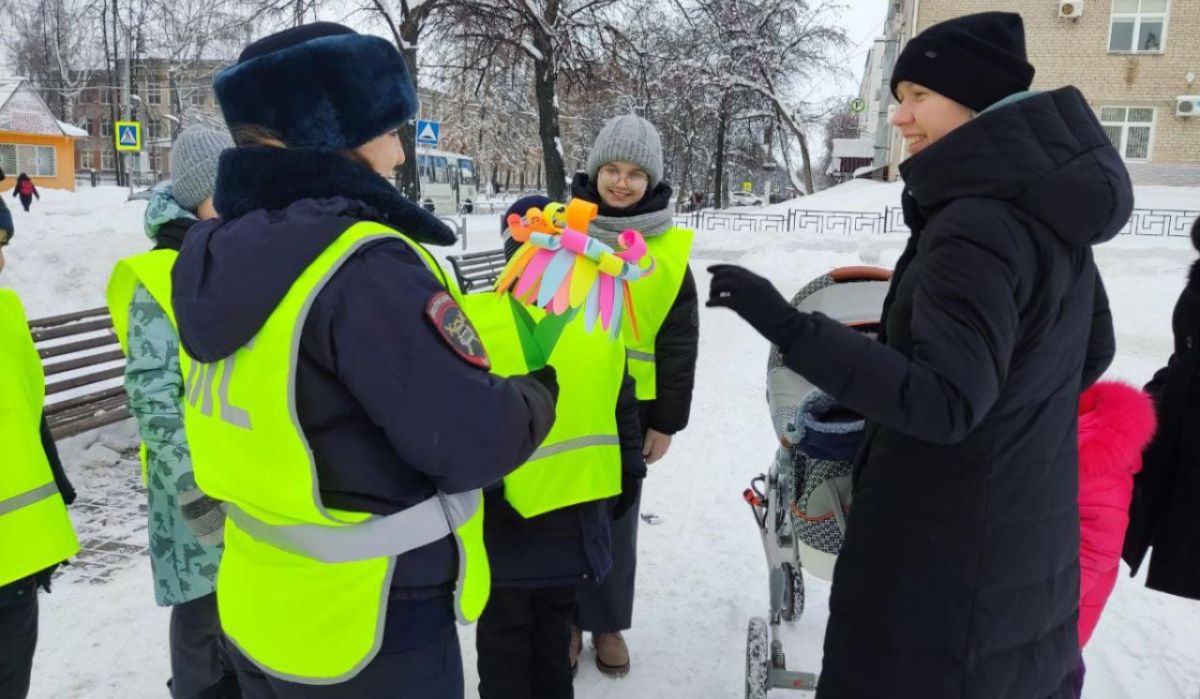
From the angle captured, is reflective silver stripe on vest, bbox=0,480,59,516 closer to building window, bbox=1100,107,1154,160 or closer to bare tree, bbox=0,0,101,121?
building window, bbox=1100,107,1154,160

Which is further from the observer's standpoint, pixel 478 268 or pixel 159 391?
pixel 478 268

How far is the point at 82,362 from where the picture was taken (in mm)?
5676

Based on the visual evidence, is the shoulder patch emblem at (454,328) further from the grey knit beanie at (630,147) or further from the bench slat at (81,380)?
the bench slat at (81,380)

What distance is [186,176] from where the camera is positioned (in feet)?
9.87

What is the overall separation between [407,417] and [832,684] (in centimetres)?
121

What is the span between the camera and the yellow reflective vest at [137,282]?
250 cm

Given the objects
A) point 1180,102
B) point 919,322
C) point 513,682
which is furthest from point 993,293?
point 1180,102

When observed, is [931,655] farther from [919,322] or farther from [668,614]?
[668,614]

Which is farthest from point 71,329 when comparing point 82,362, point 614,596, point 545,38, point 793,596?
point 545,38

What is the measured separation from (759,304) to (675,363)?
1.73 meters

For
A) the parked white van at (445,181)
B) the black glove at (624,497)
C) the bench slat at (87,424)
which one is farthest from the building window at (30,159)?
the black glove at (624,497)

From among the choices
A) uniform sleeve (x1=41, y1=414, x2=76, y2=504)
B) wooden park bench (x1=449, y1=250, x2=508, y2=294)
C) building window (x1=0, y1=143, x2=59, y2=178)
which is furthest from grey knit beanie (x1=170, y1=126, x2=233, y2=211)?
building window (x1=0, y1=143, x2=59, y2=178)

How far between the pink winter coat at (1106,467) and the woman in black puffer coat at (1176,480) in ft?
1.24

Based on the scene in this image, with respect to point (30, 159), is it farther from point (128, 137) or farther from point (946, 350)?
point (946, 350)
